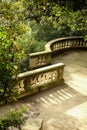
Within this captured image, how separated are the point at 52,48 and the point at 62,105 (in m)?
6.42

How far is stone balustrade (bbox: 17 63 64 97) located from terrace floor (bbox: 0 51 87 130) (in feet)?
0.83

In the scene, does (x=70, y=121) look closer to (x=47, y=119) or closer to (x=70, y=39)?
(x=47, y=119)

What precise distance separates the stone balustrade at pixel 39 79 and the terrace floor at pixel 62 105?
254mm

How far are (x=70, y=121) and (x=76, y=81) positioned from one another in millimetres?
3750

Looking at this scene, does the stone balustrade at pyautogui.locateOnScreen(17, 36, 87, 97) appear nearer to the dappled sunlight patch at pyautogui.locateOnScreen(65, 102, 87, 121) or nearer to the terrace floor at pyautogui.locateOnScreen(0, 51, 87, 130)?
the terrace floor at pyautogui.locateOnScreen(0, 51, 87, 130)

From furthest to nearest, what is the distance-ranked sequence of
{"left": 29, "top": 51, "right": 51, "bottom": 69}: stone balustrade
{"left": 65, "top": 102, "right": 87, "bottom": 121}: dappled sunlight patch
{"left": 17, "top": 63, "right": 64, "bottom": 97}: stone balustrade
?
{"left": 29, "top": 51, "right": 51, "bottom": 69}: stone balustrade < {"left": 17, "top": 63, "right": 64, "bottom": 97}: stone balustrade < {"left": 65, "top": 102, "right": 87, "bottom": 121}: dappled sunlight patch

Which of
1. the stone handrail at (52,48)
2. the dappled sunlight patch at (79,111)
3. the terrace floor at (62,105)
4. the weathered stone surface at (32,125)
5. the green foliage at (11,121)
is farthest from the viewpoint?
the stone handrail at (52,48)

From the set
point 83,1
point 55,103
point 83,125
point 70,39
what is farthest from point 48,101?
point 70,39

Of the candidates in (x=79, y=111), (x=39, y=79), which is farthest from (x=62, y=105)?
(x=39, y=79)

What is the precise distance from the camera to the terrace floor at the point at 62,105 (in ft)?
27.4

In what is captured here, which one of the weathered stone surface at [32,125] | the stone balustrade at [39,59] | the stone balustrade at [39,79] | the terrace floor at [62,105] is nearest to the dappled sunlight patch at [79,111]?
the terrace floor at [62,105]

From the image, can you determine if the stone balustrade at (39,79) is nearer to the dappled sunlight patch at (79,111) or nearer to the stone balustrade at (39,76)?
the stone balustrade at (39,76)

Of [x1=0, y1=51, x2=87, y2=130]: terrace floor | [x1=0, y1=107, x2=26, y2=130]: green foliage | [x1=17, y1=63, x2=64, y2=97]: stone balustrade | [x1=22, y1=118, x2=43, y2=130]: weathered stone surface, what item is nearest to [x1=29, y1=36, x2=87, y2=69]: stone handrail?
[x1=0, y1=51, x2=87, y2=130]: terrace floor

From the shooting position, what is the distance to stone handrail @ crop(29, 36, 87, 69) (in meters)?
12.9
